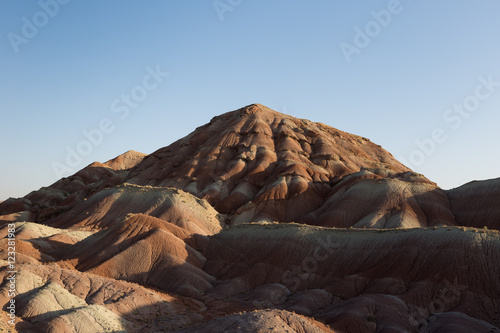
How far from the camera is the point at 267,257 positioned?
4922 centimetres

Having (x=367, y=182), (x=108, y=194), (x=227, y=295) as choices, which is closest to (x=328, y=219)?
(x=367, y=182)

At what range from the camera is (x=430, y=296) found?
3588 centimetres

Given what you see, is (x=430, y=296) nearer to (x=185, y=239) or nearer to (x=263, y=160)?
(x=185, y=239)

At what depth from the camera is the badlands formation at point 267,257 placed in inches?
1236

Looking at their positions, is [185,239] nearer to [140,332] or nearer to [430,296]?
[140,332]

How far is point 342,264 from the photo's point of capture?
44.6 metres

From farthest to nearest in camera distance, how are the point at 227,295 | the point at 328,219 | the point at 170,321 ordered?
the point at 328,219, the point at 227,295, the point at 170,321

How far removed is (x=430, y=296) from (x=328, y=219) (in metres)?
34.8

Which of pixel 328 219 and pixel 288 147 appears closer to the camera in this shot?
pixel 328 219

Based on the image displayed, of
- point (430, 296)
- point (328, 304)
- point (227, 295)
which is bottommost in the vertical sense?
point (430, 296)

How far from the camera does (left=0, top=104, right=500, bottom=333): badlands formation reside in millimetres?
31391

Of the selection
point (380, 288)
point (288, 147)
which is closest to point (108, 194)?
point (288, 147)

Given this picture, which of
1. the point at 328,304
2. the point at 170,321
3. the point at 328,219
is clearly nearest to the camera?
the point at 170,321

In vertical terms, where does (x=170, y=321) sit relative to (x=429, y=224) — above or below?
above
